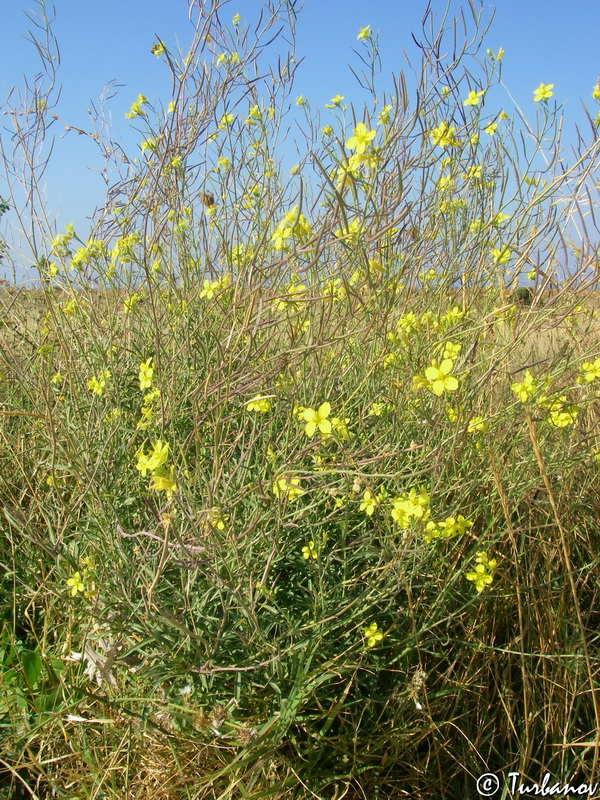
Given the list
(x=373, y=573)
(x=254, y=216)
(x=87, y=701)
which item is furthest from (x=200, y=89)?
(x=87, y=701)

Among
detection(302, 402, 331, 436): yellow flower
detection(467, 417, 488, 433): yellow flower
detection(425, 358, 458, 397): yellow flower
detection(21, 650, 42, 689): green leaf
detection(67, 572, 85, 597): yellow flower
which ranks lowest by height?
detection(21, 650, 42, 689): green leaf

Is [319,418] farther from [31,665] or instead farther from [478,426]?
[31,665]

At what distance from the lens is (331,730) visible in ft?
4.94

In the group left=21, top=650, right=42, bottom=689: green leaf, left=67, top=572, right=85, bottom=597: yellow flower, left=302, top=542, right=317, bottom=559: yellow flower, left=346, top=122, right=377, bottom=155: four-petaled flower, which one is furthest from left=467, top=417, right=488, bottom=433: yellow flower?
left=21, top=650, right=42, bottom=689: green leaf

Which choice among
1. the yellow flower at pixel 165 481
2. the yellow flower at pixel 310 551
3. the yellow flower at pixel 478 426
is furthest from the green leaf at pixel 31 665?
the yellow flower at pixel 478 426

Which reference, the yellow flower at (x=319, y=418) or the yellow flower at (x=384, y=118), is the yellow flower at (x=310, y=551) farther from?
the yellow flower at (x=384, y=118)

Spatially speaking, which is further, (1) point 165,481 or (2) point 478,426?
(2) point 478,426

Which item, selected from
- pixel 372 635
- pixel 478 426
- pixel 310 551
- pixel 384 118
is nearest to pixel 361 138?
pixel 384 118

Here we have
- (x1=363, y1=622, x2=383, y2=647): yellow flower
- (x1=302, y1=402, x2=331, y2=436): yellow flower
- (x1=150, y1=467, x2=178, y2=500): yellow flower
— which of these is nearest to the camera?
(x1=150, y1=467, x2=178, y2=500): yellow flower

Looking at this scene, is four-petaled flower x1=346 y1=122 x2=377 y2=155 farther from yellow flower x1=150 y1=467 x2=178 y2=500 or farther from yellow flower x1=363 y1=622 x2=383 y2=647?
yellow flower x1=363 y1=622 x2=383 y2=647

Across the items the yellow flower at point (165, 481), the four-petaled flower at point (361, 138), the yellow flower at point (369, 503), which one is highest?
the four-petaled flower at point (361, 138)

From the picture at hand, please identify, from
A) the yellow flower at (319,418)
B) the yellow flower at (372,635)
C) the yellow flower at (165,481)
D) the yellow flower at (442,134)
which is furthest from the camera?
the yellow flower at (442,134)

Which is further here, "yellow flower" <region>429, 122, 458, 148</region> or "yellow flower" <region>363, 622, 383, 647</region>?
"yellow flower" <region>429, 122, 458, 148</region>

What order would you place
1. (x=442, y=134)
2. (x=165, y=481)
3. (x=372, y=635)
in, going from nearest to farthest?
(x=165, y=481), (x=372, y=635), (x=442, y=134)
